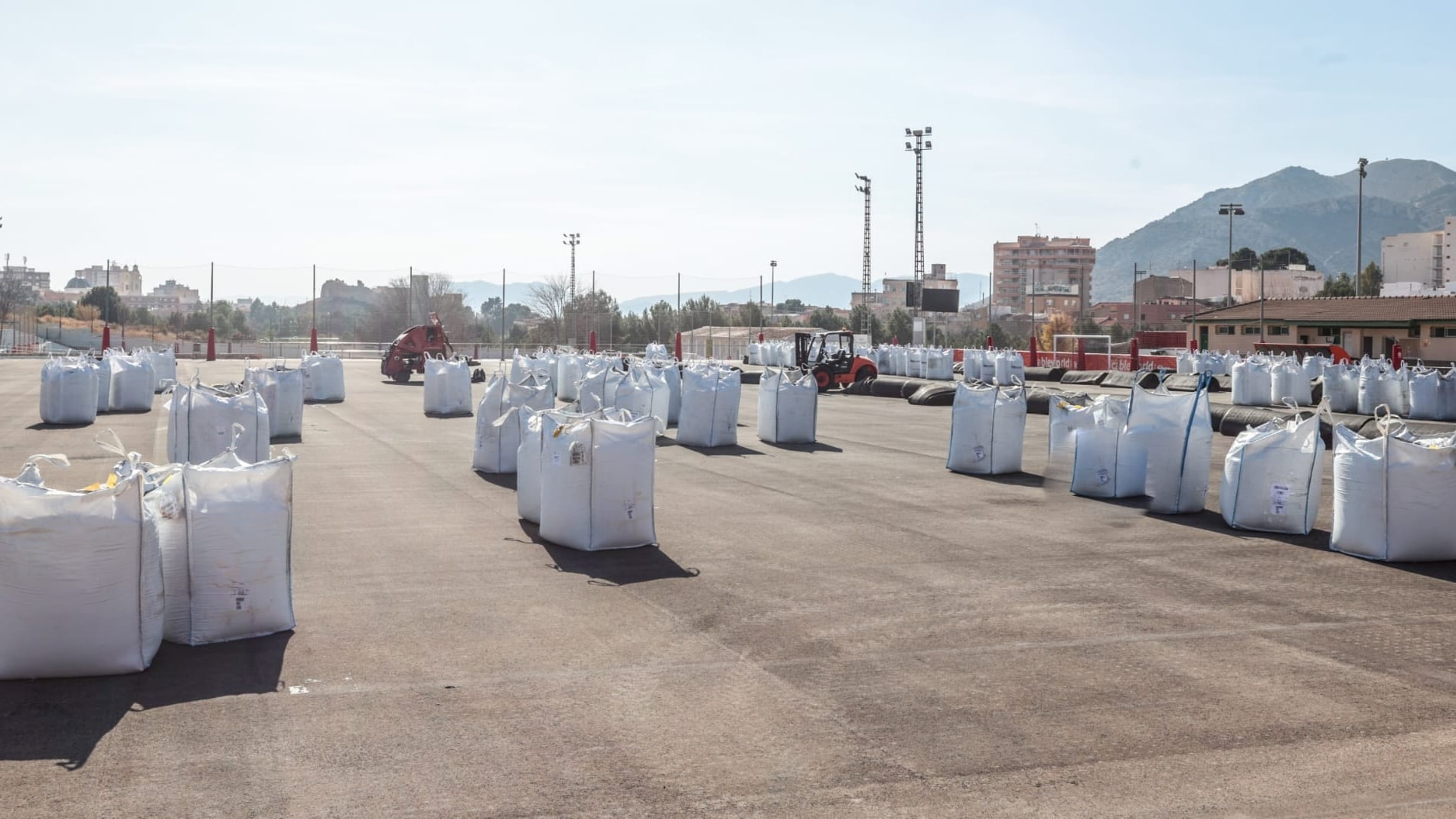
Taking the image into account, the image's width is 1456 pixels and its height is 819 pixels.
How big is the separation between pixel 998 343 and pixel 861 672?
74.0 metres

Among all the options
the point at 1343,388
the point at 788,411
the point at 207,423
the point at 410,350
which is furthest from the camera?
the point at 410,350

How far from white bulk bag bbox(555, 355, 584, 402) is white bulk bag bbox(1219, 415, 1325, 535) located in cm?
1731

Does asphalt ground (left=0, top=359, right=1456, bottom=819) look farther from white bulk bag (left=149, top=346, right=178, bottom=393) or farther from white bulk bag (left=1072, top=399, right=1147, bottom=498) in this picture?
white bulk bag (left=149, top=346, right=178, bottom=393)

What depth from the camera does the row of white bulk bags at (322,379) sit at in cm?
2573

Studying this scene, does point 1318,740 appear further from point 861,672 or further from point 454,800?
point 454,800

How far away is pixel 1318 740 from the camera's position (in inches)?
220

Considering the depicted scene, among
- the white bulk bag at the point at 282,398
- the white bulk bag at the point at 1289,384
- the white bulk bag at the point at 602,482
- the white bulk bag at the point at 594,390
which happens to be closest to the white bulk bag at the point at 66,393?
the white bulk bag at the point at 282,398

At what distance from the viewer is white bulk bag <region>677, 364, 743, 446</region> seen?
17391 millimetres

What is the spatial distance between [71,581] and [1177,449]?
31.4ft

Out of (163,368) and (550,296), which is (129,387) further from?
(550,296)

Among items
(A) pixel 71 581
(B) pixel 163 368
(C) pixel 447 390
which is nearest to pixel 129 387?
(B) pixel 163 368

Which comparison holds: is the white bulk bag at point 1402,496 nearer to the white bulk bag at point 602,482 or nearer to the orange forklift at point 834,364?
the white bulk bag at point 602,482

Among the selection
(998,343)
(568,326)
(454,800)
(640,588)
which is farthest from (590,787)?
(998,343)

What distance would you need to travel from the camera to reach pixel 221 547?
677 cm
